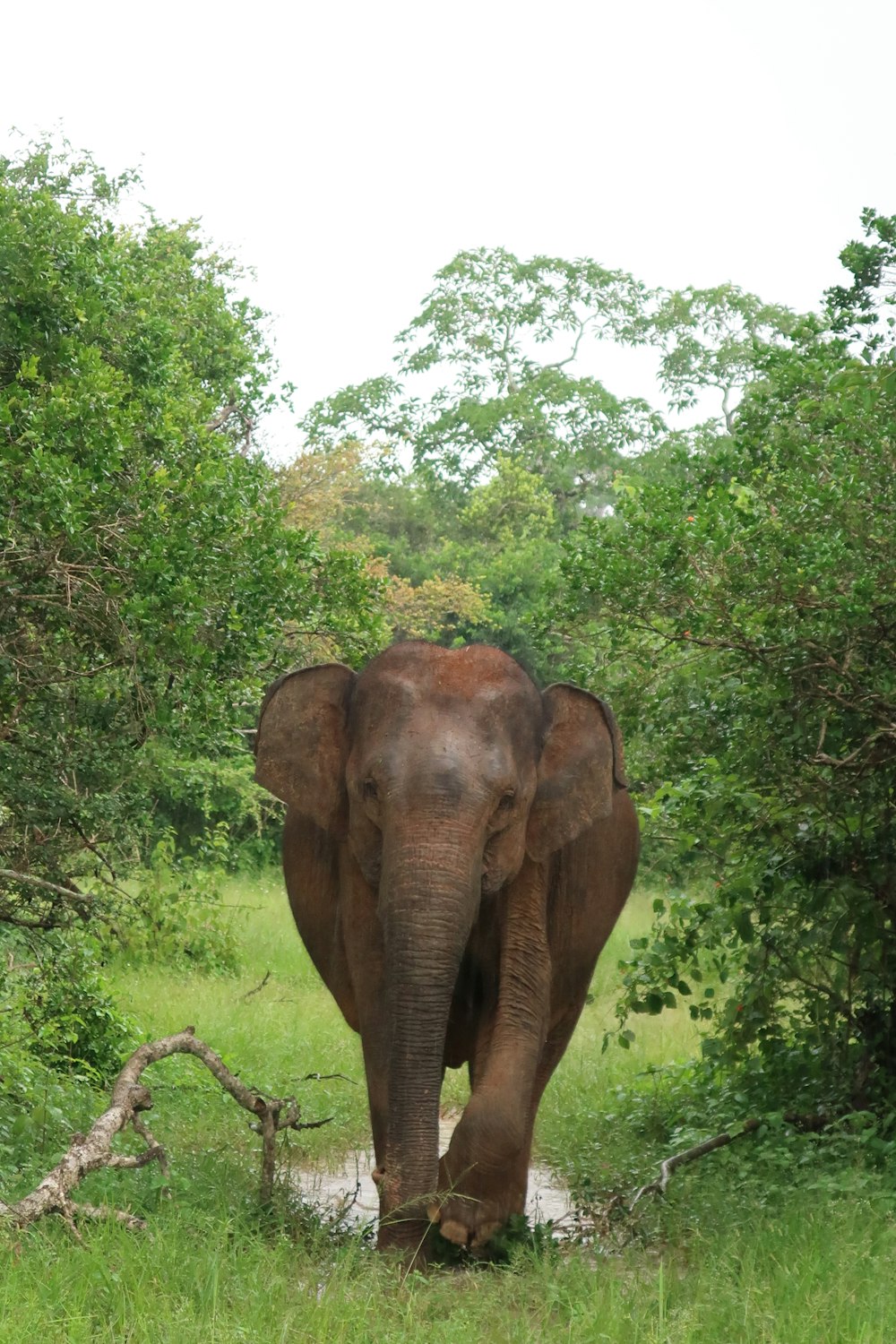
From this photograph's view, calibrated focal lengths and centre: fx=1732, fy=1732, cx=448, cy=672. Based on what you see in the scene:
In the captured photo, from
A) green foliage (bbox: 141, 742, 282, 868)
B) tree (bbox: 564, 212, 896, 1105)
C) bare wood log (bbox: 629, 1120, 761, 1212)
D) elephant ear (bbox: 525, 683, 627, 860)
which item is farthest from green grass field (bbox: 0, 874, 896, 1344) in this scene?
green foliage (bbox: 141, 742, 282, 868)

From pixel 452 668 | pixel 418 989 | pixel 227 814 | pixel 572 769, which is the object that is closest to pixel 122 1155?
pixel 418 989

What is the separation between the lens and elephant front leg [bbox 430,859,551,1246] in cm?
575

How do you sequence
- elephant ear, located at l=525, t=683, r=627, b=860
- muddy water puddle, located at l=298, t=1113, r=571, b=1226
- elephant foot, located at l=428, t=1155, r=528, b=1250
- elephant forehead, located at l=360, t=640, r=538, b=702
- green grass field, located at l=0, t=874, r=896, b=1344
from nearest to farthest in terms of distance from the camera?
green grass field, located at l=0, t=874, r=896, b=1344 → elephant foot, located at l=428, t=1155, r=528, b=1250 → elephant forehead, located at l=360, t=640, r=538, b=702 → elephant ear, located at l=525, t=683, r=627, b=860 → muddy water puddle, located at l=298, t=1113, r=571, b=1226

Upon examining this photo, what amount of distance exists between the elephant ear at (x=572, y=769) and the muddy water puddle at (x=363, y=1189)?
64.8 inches

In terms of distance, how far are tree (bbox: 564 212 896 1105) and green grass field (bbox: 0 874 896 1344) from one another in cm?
89

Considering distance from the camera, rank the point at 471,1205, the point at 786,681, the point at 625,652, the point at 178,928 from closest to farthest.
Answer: the point at 471,1205 → the point at 786,681 → the point at 625,652 → the point at 178,928

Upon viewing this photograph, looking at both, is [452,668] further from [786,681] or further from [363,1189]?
[363,1189]

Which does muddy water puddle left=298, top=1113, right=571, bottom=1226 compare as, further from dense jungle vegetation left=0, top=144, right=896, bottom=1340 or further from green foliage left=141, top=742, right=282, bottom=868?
green foliage left=141, top=742, right=282, bottom=868

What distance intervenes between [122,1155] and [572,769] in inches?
83.7

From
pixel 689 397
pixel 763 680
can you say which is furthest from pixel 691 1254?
pixel 689 397

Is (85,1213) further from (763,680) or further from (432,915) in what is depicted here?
(763,680)

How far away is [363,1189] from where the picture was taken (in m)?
7.99

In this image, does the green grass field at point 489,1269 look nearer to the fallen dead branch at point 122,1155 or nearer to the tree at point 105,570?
the fallen dead branch at point 122,1155

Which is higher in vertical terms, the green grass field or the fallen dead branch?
the fallen dead branch
